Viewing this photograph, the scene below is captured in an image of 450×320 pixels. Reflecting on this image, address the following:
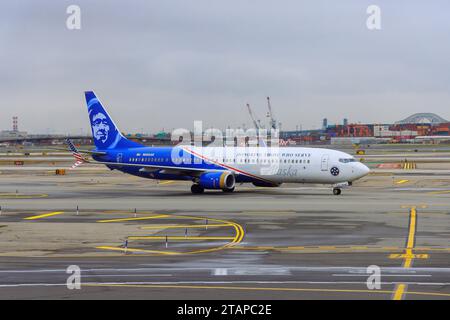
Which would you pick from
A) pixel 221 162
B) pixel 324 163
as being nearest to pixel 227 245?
pixel 324 163

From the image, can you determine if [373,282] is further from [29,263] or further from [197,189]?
[197,189]

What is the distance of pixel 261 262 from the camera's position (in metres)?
28.5

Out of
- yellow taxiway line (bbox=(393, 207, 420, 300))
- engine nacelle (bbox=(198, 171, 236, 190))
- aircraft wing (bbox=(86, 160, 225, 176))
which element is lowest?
yellow taxiway line (bbox=(393, 207, 420, 300))

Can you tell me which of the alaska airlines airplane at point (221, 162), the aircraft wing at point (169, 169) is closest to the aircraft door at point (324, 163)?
the alaska airlines airplane at point (221, 162)

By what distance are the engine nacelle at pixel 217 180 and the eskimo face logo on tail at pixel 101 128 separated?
12.3m

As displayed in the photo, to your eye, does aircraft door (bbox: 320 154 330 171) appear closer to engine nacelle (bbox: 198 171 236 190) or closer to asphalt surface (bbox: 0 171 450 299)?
asphalt surface (bbox: 0 171 450 299)

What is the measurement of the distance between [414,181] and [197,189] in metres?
27.4

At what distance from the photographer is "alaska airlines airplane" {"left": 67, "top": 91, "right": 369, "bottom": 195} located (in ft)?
201

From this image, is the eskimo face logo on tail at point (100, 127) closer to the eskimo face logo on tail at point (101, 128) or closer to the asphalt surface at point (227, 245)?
the eskimo face logo on tail at point (101, 128)

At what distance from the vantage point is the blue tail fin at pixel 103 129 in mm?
70812

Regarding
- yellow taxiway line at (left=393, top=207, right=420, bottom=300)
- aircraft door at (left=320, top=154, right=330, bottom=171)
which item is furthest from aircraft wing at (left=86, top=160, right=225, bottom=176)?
yellow taxiway line at (left=393, top=207, right=420, bottom=300)

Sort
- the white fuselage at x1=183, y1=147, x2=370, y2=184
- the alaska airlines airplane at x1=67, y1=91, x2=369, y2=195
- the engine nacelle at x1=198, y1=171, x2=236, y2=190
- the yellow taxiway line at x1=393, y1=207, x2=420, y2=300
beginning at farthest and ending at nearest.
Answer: the engine nacelle at x1=198, y1=171, x2=236, y2=190, the alaska airlines airplane at x1=67, y1=91, x2=369, y2=195, the white fuselage at x1=183, y1=147, x2=370, y2=184, the yellow taxiway line at x1=393, y1=207, x2=420, y2=300

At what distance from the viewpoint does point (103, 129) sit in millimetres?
71062
